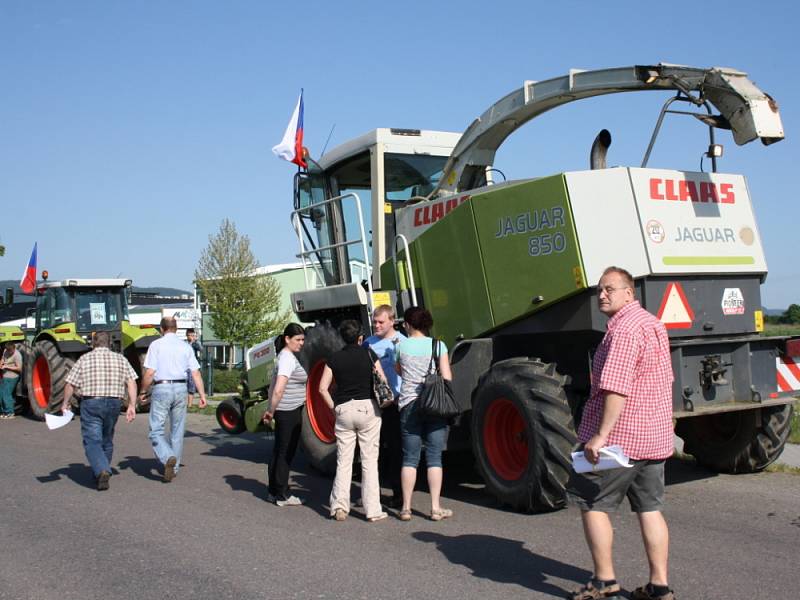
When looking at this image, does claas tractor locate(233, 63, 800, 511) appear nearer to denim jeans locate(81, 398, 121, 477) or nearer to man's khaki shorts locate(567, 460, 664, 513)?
man's khaki shorts locate(567, 460, 664, 513)

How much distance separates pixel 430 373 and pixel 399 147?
3.52 meters

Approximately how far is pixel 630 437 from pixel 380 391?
2.93m

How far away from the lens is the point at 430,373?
6.93 meters

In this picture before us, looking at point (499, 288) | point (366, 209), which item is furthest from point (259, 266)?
point (499, 288)

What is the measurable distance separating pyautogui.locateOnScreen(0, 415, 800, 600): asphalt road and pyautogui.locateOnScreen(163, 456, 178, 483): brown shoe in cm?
13

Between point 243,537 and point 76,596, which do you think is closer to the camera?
point 76,596

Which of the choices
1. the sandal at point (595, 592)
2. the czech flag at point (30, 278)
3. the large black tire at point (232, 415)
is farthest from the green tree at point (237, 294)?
the sandal at point (595, 592)

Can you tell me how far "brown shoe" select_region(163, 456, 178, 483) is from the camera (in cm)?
896

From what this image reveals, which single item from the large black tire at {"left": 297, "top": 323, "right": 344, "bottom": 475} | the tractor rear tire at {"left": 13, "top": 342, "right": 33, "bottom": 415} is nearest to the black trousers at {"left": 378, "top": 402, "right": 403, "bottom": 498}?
the large black tire at {"left": 297, "top": 323, "right": 344, "bottom": 475}

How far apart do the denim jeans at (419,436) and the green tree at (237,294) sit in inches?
1059

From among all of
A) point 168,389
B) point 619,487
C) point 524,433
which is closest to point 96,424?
point 168,389

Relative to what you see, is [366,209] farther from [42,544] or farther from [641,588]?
[641,588]

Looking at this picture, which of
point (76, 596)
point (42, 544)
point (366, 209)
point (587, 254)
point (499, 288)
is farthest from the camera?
point (366, 209)

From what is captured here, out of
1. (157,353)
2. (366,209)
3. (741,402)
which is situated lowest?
(741,402)
